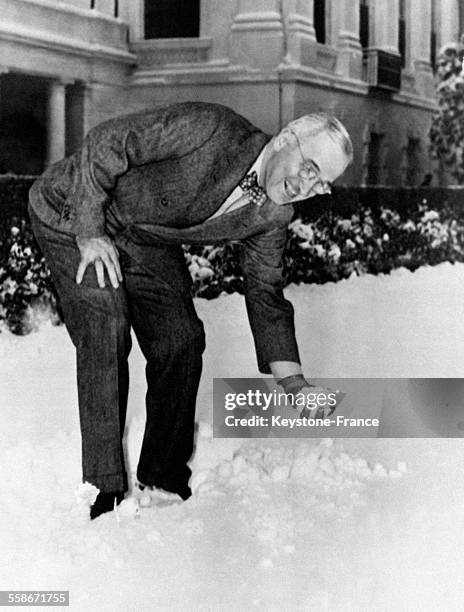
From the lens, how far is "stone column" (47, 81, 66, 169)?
85.3 inches

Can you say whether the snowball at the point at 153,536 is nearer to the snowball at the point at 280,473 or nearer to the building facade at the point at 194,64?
the snowball at the point at 280,473

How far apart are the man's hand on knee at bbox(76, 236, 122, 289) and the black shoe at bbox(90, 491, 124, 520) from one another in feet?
1.86

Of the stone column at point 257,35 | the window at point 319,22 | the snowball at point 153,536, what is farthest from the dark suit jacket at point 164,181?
the snowball at point 153,536

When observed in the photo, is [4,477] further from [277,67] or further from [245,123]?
[277,67]

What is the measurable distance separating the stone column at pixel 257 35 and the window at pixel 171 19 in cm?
11

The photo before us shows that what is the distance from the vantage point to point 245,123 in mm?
1966

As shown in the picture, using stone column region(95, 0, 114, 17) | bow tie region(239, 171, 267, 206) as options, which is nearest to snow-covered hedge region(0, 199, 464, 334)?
bow tie region(239, 171, 267, 206)

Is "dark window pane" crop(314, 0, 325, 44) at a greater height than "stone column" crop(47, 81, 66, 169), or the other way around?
"dark window pane" crop(314, 0, 325, 44)

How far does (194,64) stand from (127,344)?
2.46 ft

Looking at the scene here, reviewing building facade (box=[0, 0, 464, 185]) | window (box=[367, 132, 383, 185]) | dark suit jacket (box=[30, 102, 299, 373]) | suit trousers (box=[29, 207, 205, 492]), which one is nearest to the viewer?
dark suit jacket (box=[30, 102, 299, 373])

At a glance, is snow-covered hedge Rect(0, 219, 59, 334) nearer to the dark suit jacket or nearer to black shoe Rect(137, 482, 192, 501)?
the dark suit jacket

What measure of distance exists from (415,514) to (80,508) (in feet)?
2.90

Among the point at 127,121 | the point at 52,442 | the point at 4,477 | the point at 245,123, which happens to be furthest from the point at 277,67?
the point at 4,477

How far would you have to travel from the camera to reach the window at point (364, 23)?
223cm
